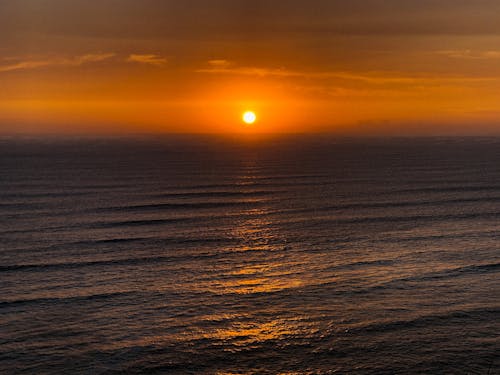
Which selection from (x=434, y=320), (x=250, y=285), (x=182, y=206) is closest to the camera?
(x=434, y=320)

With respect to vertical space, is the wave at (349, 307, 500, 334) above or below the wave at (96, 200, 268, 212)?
below

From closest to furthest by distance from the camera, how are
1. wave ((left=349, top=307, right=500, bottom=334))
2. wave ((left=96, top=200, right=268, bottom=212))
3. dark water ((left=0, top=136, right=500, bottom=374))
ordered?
dark water ((left=0, top=136, right=500, bottom=374)), wave ((left=349, top=307, right=500, bottom=334)), wave ((left=96, top=200, right=268, bottom=212))

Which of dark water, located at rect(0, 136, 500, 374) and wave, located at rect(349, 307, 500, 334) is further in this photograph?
wave, located at rect(349, 307, 500, 334)

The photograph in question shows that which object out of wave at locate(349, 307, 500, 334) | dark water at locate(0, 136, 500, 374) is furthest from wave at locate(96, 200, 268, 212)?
wave at locate(349, 307, 500, 334)

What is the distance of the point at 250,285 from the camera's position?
4944 cm

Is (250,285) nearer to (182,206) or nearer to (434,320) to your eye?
(434,320)

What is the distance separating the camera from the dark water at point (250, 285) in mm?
35656

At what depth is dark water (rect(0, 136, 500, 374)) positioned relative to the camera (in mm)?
35656

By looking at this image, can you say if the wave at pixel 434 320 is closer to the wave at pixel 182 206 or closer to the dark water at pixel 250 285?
the dark water at pixel 250 285

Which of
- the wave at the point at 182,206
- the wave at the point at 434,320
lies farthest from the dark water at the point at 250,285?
the wave at the point at 182,206

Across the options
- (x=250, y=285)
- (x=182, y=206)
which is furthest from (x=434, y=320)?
(x=182, y=206)

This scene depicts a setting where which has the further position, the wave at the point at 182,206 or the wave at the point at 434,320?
the wave at the point at 182,206

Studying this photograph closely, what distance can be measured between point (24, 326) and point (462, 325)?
3279cm

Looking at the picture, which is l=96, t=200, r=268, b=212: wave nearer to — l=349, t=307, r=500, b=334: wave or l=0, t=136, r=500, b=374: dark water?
l=0, t=136, r=500, b=374: dark water
